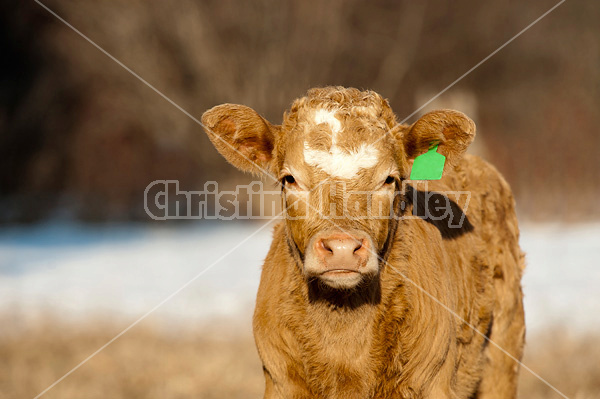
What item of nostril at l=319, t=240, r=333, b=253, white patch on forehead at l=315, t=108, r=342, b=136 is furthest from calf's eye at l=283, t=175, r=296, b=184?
nostril at l=319, t=240, r=333, b=253

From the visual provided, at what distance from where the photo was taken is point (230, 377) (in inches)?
272

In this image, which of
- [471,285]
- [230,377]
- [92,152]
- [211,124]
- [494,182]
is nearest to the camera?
[211,124]

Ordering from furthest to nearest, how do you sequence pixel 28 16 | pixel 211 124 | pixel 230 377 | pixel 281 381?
pixel 28 16 < pixel 230 377 < pixel 211 124 < pixel 281 381

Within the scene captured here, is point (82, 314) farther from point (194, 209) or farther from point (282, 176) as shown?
point (194, 209)

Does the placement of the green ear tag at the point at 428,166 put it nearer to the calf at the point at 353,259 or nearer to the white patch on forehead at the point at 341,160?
the calf at the point at 353,259

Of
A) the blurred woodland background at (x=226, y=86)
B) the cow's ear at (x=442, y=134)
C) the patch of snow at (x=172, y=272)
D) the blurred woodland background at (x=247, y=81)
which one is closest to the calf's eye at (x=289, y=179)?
the cow's ear at (x=442, y=134)

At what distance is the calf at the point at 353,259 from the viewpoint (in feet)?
12.4

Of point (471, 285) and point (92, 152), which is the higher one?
point (92, 152)

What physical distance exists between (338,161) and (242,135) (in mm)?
813

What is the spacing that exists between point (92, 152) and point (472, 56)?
995 cm

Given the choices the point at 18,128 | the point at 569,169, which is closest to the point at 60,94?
the point at 18,128

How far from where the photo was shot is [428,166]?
14.5 ft

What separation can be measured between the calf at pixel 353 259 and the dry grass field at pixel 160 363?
2643mm

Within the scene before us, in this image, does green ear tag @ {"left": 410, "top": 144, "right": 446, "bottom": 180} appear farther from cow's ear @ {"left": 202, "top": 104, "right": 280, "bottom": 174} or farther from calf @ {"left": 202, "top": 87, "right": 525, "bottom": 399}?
cow's ear @ {"left": 202, "top": 104, "right": 280, "bottom": 174}
